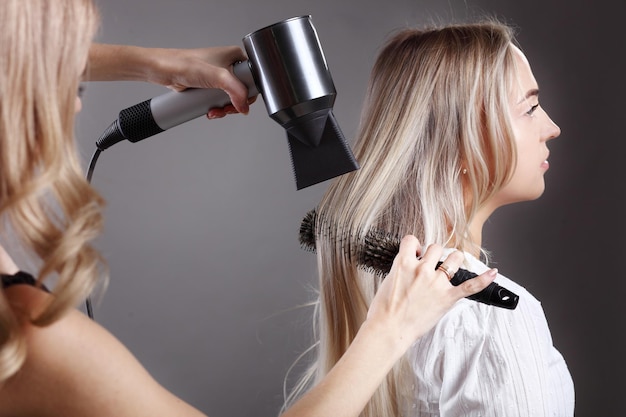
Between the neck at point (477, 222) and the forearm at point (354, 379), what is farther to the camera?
the neck at point (477, 222)

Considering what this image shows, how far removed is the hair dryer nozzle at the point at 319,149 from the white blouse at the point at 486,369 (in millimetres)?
368

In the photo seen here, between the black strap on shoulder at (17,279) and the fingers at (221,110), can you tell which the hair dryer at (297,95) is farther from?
the black strap on shoulder at (17,279)

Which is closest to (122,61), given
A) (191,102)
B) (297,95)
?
(191,102)

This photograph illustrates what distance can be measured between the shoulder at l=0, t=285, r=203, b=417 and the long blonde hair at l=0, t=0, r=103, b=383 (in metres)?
0.02

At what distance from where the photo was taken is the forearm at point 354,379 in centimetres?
86

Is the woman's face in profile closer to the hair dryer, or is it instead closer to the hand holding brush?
the hand holding brush

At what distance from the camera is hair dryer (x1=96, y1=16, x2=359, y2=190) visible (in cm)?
105

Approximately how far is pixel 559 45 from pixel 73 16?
6.98ft

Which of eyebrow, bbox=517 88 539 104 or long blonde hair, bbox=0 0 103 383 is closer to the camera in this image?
long blonde hair, bbox=0 0 103 383

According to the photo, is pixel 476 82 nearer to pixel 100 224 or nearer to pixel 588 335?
pixel 100 224

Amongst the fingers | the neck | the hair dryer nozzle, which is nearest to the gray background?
the neck

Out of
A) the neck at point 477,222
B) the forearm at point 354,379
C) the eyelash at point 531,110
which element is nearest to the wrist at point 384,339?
the forearm at point 354,379

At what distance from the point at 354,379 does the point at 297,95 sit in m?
0.38

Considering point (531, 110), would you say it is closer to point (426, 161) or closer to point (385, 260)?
point (426, 161)
